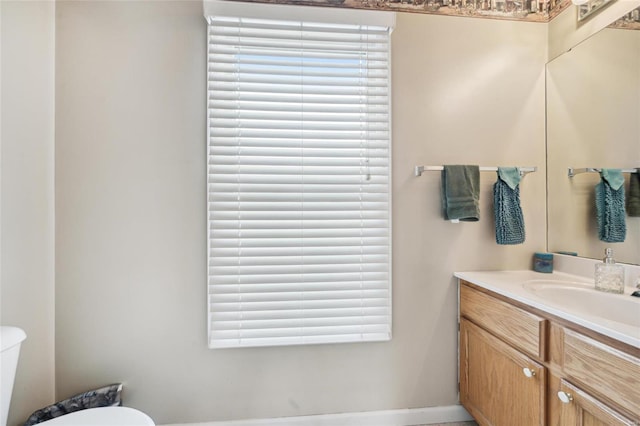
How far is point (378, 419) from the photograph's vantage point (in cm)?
173

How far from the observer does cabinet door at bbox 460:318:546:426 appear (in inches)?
49.0

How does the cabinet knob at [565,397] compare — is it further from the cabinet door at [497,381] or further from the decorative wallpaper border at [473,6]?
the decorative wallpaper border at [473,6]

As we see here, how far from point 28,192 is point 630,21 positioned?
2.84 m

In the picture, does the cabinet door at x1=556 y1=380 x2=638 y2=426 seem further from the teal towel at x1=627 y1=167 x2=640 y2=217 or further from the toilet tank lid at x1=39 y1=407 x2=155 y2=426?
the toilet tank lid at x1=39 y1=407 x2=155 y2=426

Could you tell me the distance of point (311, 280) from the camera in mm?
1681

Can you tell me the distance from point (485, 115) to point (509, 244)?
74cm

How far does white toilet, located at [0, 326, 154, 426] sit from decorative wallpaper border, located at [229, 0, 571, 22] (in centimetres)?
185

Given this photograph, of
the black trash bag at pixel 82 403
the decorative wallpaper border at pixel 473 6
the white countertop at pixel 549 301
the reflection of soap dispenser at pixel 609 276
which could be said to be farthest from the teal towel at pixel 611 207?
the black trash bag at pixel 82 403

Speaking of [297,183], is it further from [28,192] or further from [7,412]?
[7,412]

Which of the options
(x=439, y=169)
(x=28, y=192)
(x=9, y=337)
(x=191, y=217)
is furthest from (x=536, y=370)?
(x=28, y=192)

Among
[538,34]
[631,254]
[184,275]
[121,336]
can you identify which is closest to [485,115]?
[538,34]

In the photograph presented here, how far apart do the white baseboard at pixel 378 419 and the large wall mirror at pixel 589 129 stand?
3.65 feet

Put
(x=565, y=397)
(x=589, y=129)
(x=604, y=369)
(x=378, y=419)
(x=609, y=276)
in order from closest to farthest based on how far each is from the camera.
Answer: (x=604, y=369)
(x=565, y=397)
(x=609, y=276)
(x=589, y=129)
(x=378, y=419)

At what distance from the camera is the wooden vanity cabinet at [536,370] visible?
93 cm
